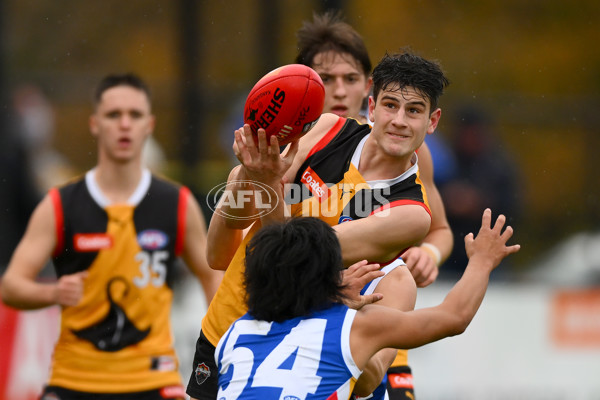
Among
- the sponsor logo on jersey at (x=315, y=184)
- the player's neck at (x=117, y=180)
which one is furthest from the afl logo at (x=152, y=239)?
the sponsor logo on jersey at (x=315, y=184)

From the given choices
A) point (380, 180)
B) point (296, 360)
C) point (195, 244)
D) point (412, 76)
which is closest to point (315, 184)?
point (380, 180)

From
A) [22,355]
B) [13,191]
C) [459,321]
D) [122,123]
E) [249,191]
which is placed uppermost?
[13,191]

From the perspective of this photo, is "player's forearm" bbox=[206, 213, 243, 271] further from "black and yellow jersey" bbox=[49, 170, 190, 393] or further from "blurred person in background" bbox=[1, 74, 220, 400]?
"black and yellow jersey" bbox=[49, 170, 190, 393]

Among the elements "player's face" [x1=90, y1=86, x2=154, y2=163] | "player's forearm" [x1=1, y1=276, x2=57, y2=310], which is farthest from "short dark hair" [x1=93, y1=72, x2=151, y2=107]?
"player's forearm" [x1=1, y1=276, x2=57, y2=310]

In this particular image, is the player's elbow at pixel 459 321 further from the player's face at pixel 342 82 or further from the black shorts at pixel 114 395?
the black shorts at pixel 114 395

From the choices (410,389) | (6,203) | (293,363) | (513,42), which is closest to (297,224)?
(293,363)

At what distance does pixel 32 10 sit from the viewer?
14461 millimetres

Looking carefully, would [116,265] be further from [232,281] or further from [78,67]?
[78,67]

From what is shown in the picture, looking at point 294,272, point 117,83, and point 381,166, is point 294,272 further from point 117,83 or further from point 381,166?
point 117,83

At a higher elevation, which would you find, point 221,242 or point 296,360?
point 221,242

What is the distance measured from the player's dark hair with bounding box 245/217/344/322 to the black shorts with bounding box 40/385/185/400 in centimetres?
284

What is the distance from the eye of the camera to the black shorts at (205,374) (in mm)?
4867

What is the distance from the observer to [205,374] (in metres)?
4.90

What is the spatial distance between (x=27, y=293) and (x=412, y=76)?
3270 millimetres
